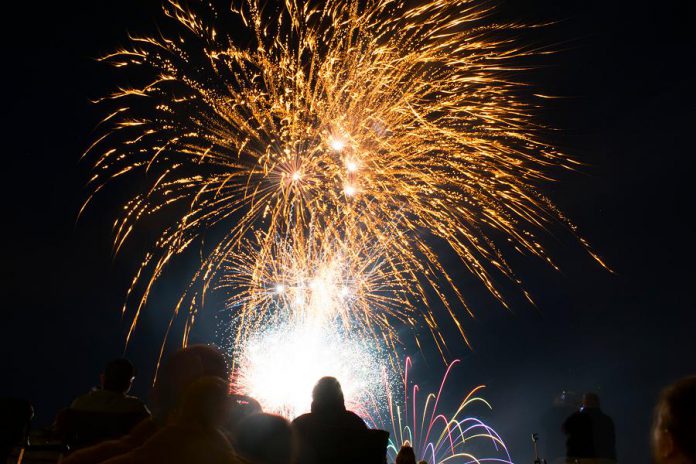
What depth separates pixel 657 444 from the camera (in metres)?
2.63

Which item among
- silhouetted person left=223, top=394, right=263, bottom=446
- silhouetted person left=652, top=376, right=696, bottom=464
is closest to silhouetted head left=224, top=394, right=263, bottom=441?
silhouetted person left=223, top=394, right=263, bottom=446

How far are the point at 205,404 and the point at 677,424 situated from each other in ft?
6.18

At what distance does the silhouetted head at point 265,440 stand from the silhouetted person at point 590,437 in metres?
6.67

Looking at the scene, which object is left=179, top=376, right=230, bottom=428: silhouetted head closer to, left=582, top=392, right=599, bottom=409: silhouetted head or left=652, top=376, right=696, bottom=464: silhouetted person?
left=652, top=376, right=696, bottom=464: silhouetted person

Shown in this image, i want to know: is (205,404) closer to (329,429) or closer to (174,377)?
(174,377)

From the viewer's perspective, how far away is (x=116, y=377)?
18.2 feet

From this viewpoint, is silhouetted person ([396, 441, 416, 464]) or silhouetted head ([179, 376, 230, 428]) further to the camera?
silhouetted person ([396, 441, 416, 464])

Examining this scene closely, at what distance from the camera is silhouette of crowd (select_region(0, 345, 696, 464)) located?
220 centimetres

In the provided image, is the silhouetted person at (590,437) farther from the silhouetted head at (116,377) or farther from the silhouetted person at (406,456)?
the silhouetted head at (116,377)

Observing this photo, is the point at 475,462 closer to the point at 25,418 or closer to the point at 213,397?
the point at 25,418

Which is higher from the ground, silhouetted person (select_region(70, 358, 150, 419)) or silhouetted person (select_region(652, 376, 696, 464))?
silhouetted person (select_region(70, 358, 150, 419))

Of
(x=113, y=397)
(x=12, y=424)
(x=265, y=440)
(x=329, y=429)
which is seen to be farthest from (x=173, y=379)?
(x=12, y=424)

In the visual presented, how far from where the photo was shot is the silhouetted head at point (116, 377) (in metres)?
5.54

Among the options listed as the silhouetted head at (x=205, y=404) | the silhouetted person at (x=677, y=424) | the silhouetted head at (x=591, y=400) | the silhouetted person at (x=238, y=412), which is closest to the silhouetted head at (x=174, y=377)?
the silhouetted person at (x=238, y=412)
